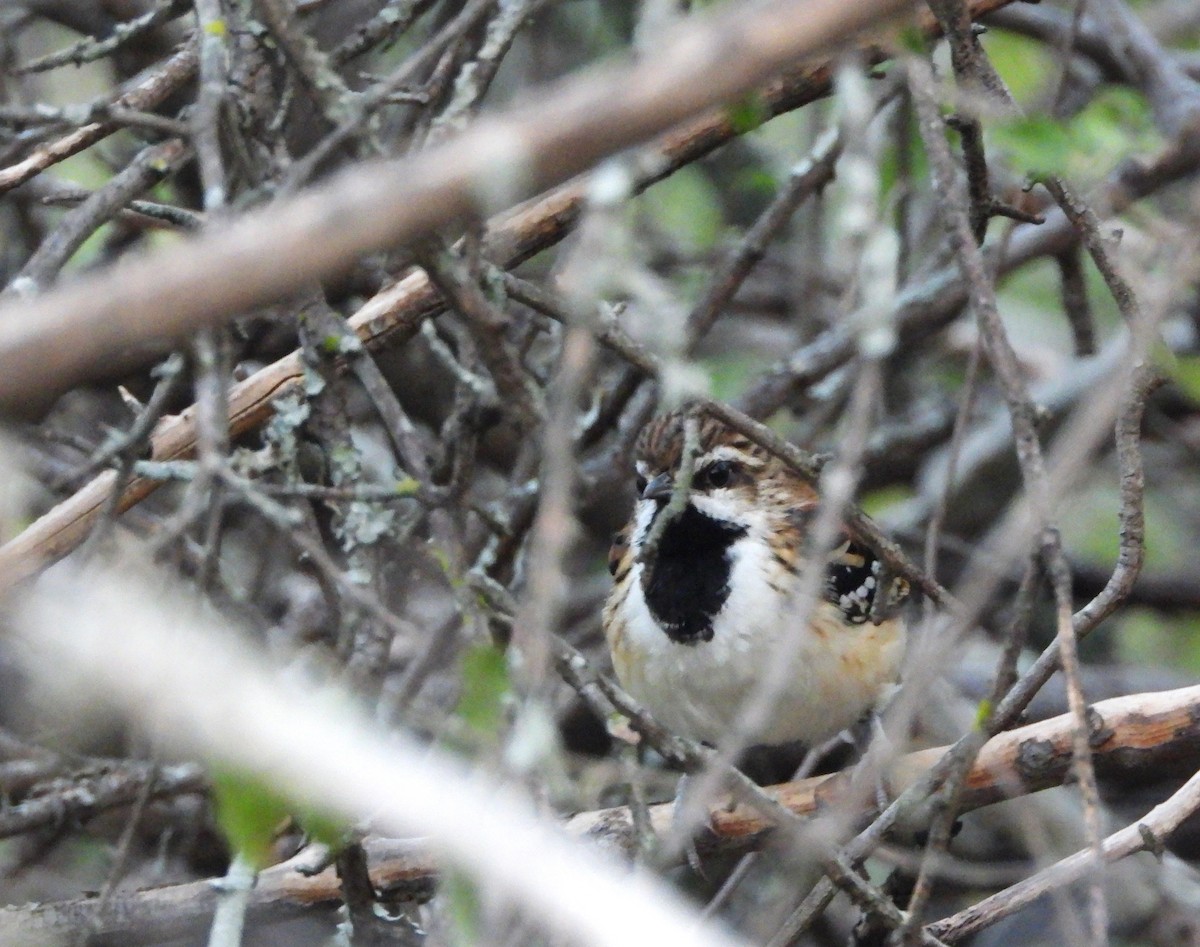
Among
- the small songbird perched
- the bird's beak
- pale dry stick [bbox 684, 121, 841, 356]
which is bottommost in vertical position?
the small songbird perched

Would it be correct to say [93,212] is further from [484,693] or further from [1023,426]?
[1023,426]

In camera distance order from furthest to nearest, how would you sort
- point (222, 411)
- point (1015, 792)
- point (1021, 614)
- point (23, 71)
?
point (1015, 792)
point (23, 71)
point (222, 411)
point (1021, 614)

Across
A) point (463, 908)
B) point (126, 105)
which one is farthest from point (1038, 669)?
point (126, 105)

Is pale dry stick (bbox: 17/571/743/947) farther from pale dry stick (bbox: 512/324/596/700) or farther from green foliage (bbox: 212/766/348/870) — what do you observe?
pale dry stick (bbox: 512/324/596/700)

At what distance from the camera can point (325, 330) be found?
2990 millimetres

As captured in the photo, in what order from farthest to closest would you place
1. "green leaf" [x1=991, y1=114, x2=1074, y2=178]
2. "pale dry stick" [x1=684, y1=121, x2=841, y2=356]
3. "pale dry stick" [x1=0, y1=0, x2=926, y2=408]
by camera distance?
"pale dry stick" [x1=684, y1=121, x2=841, y2=356] → "green leaf" [x1=991, y1=114, x2=1074, y2=178] → "pale dry stick" [x1=0, y1=0, x2=926, y2=408]

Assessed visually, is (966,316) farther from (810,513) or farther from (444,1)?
(444,1)

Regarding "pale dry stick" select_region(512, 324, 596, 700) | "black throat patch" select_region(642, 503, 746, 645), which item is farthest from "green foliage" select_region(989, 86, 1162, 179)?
"black throat patch" select_region(642, 503, 746, 645)

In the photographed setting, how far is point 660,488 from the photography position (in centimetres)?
402

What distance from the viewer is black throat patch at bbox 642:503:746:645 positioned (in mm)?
4082

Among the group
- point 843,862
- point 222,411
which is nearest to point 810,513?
point 843,862

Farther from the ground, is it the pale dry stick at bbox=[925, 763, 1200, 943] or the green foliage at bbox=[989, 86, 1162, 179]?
the green foliage at bbox=[989, 86, 1162, 179]

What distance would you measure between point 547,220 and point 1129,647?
440cm

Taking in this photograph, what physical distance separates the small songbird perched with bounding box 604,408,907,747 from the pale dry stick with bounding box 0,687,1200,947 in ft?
1.09
